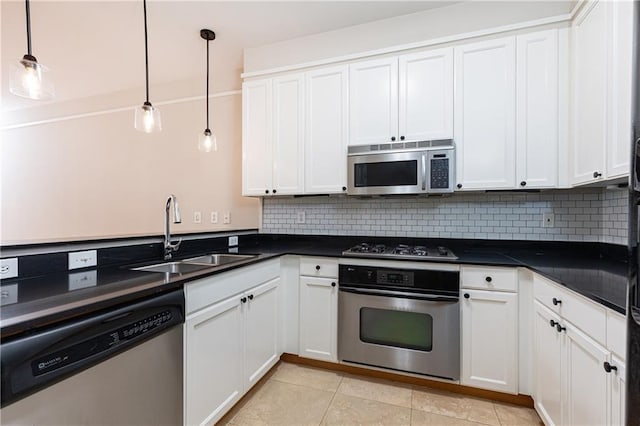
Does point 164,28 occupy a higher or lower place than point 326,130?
higher

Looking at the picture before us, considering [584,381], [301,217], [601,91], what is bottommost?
[584,381]

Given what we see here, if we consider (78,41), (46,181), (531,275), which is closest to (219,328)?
(531,275)

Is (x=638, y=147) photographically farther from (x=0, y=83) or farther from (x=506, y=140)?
(x=0, y=83)

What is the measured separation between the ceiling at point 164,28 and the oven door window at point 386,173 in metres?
1.26

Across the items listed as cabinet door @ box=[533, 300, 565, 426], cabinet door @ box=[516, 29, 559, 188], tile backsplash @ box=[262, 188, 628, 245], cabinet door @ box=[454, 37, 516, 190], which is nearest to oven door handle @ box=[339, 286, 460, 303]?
cabinet door @ box=[533, 300, 565, 426]

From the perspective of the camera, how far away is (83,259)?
1.47 m

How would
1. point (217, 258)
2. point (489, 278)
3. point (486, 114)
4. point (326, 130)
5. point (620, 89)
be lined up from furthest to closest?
point (326, 130)
point (217, 258)
point (486, 114)
point (489, 278)
point (620, 89)

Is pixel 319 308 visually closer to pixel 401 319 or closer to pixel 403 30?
pixel 401 319

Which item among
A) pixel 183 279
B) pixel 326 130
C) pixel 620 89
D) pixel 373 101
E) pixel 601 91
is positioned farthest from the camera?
pixel 326 130

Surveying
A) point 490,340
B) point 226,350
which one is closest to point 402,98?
point 490,340

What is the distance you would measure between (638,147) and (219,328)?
1751 millimetres

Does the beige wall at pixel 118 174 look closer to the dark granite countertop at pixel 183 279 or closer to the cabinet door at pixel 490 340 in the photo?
the dark granite countertop at pixel 183 279

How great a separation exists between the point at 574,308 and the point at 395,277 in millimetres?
945

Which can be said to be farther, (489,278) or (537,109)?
(537,109)
